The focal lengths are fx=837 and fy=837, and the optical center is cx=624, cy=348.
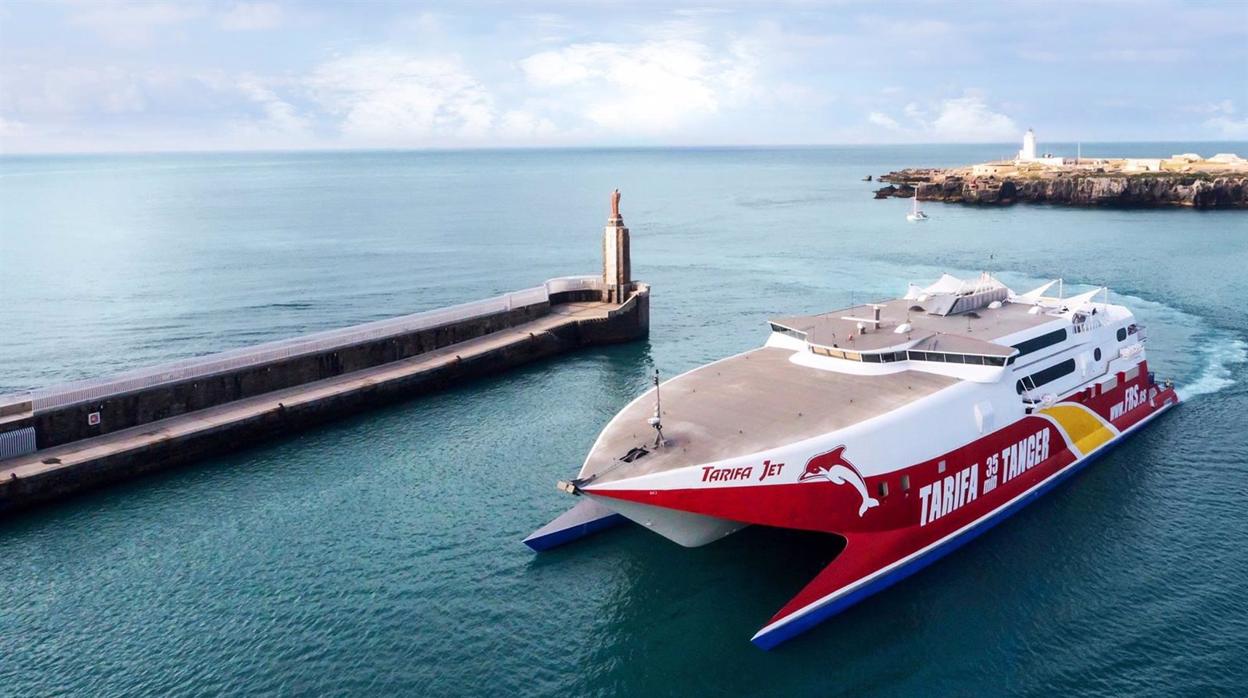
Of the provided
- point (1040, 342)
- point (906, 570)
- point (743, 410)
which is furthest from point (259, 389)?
point (1040, 342)

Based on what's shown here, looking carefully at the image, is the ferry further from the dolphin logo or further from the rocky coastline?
the rocky coastline

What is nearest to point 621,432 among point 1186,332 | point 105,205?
point 1186,332

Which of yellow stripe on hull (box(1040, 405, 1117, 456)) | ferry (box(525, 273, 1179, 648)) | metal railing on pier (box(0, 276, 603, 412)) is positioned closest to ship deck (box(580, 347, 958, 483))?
ferry (box(525, 273, 1179, 648))

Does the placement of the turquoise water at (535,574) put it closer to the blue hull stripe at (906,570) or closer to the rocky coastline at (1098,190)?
the blue hull stripe at (906,570)

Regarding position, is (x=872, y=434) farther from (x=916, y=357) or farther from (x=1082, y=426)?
(x=1082, y=426)

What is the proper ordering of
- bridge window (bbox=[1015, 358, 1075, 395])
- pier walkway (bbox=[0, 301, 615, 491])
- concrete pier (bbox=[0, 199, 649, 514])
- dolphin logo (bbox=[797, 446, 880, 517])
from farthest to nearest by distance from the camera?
concrete pier (bbox=[0, 199, 649, 514]) < pier walkway (bbox=[0, 301, 615, 491]) < bridge window (bbox=[1015, 358, 1075, 395]) < dolphin logo (bbox=[797, 446, 880, 517])

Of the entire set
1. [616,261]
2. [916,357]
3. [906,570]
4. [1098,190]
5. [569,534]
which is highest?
[1098,190]
